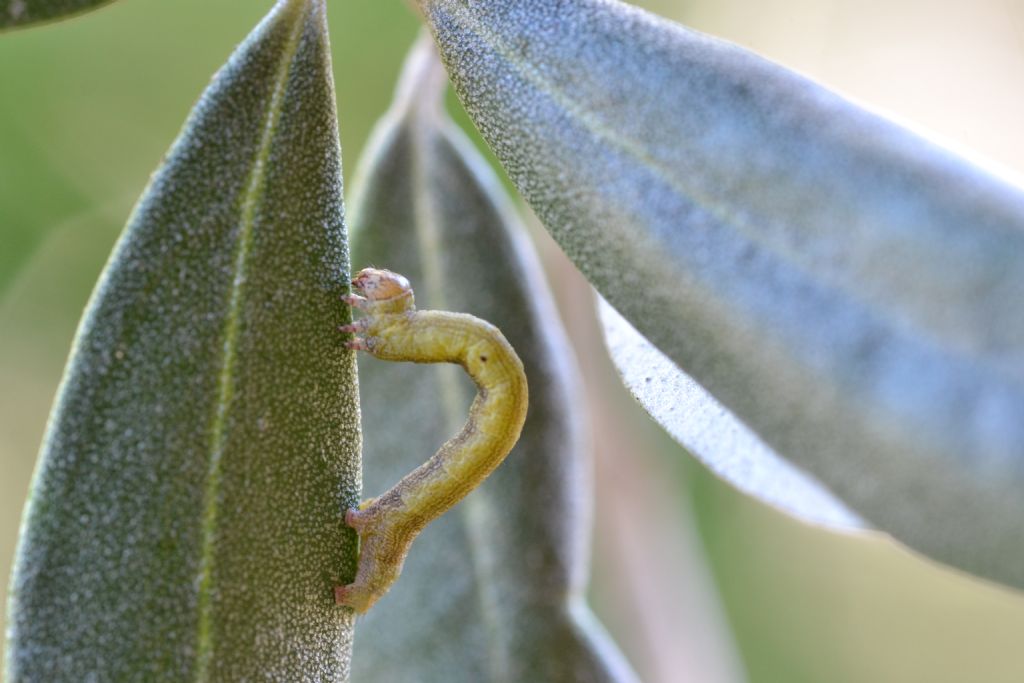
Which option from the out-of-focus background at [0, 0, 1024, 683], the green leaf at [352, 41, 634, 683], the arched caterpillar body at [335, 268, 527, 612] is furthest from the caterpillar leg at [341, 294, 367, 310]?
the out-of-focus background at [0, 0, 1024, 683]

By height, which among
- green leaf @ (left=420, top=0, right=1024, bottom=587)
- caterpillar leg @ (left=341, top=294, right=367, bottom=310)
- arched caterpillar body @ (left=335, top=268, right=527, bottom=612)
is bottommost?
arched caterpillar body @ (left=335, top=268, right=527, bottom=612)

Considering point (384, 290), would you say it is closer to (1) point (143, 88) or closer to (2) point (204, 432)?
(2) point (204, 432)

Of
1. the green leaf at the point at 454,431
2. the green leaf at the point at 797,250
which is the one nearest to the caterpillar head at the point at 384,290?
the green leaf at the point at 454,431

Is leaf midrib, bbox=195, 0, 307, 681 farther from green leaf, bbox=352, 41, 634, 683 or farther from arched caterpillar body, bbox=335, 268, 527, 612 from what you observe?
green leaf, bbox=352, 41, 634, 683

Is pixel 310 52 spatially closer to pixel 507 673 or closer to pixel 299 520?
pixel 299 520

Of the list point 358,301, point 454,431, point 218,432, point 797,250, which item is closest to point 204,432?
point 218,432
